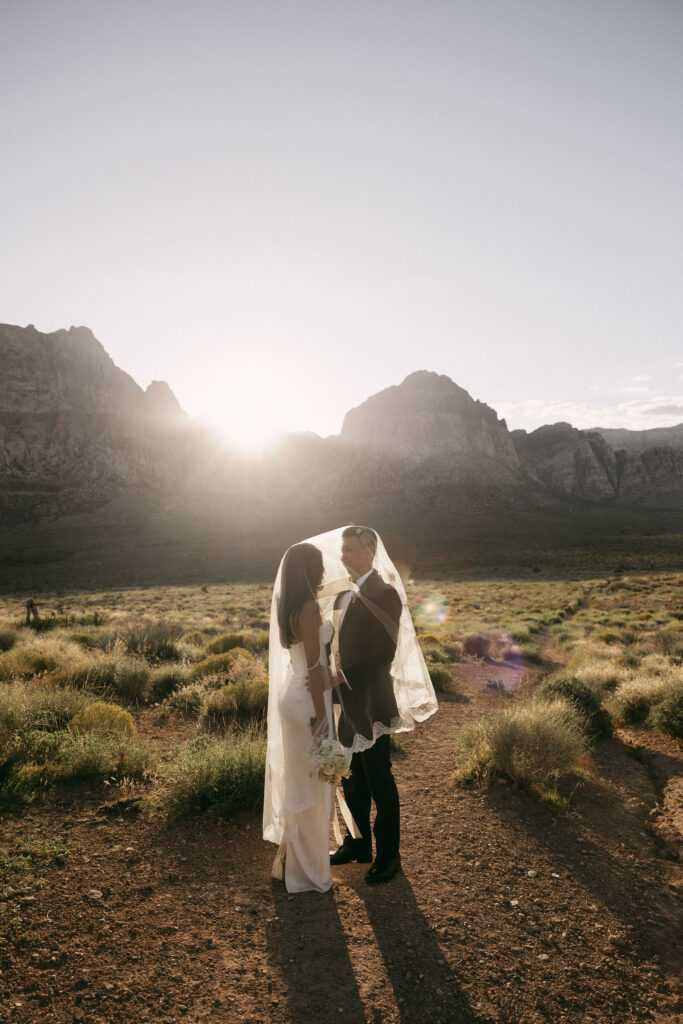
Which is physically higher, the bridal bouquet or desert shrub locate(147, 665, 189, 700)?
the bridal bouquet

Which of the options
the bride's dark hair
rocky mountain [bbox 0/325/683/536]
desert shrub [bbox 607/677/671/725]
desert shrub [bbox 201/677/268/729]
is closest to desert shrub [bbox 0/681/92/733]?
desert shrub [bbox 201/677/268/729]

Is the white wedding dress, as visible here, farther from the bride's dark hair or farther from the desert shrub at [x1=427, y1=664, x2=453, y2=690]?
the desert shrub at [x1=427, y1=664, x2=453, y2=690]

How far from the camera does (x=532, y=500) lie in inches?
4350

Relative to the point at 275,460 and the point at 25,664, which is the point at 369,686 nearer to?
the point at 25,664

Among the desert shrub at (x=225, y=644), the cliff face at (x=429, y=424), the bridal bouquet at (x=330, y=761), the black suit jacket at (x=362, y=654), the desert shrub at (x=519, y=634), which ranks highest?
the cliff face at (x=429, y=424)

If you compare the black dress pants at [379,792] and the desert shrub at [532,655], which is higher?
the black dress pants at [379,792]

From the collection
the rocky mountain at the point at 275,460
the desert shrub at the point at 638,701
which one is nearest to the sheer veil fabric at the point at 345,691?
the desert shrub at the point at 638,701

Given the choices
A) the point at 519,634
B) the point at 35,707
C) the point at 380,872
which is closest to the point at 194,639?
the point at 35,707

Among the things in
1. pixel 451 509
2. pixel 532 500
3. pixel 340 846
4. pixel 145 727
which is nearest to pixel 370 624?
pixel 340 846

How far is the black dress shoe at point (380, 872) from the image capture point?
12.2 feet

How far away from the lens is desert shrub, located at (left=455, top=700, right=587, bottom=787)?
5176 mm

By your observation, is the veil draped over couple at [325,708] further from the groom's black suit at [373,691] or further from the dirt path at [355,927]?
the dirt path at [355,927]

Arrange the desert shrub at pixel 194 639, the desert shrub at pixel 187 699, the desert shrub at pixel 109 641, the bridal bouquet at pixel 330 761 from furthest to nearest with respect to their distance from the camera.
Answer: the desert shrub at pixel 194 639, the desert shrub at pixel 109 641, the desert shrub at pixel 187 699, the bridal bouquet at pixel 330 761

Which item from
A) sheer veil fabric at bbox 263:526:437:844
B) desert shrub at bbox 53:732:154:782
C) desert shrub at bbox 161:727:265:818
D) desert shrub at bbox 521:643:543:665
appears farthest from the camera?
desert shrub at bbox 521:643:543:665
